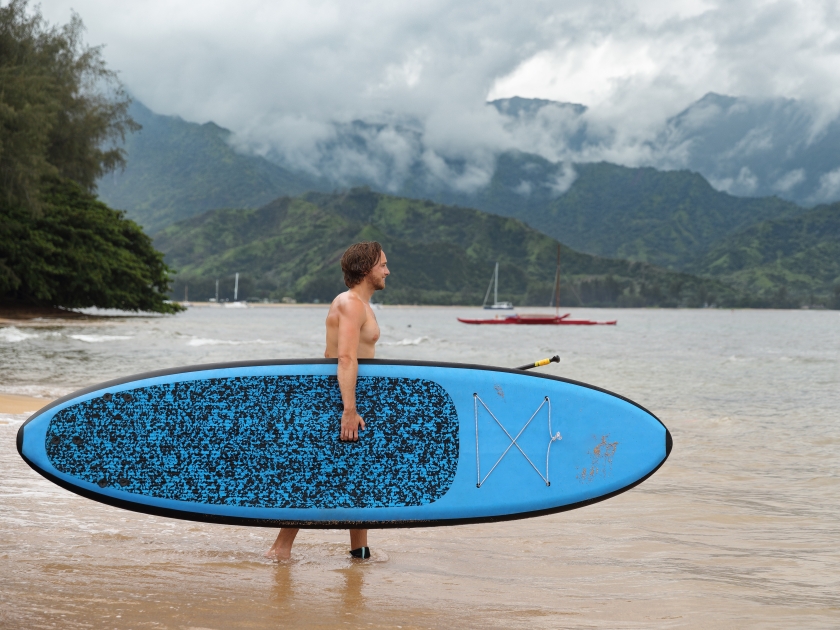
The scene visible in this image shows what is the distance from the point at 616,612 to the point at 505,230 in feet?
528

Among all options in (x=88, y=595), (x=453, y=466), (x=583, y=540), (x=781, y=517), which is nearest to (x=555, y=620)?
(x=453, y=466)

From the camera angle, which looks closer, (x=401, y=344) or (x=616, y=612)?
(x=616, y=612)

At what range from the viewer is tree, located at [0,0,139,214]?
2434 centimetres

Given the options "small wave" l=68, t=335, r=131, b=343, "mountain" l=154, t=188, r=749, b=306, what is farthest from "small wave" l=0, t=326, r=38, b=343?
"mountain" l=154, t=188, r=749, b=306

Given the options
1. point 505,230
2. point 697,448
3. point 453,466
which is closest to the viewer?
point 453,466

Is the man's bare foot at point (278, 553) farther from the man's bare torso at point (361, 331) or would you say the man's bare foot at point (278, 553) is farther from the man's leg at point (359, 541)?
the man's bare torso at point (361, 331)

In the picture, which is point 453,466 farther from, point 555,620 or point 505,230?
point 505,230

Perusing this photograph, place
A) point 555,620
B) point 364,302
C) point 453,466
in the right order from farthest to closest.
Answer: point 453,466
point 364,302
point 555,620

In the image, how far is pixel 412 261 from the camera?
454 feet

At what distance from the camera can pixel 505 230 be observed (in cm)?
16150

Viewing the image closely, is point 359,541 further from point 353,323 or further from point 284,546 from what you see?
point 353,323

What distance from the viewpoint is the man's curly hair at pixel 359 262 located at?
306 centimetres

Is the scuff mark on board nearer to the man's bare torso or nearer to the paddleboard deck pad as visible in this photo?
the paddleboard deck pad

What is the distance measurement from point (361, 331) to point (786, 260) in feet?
515
